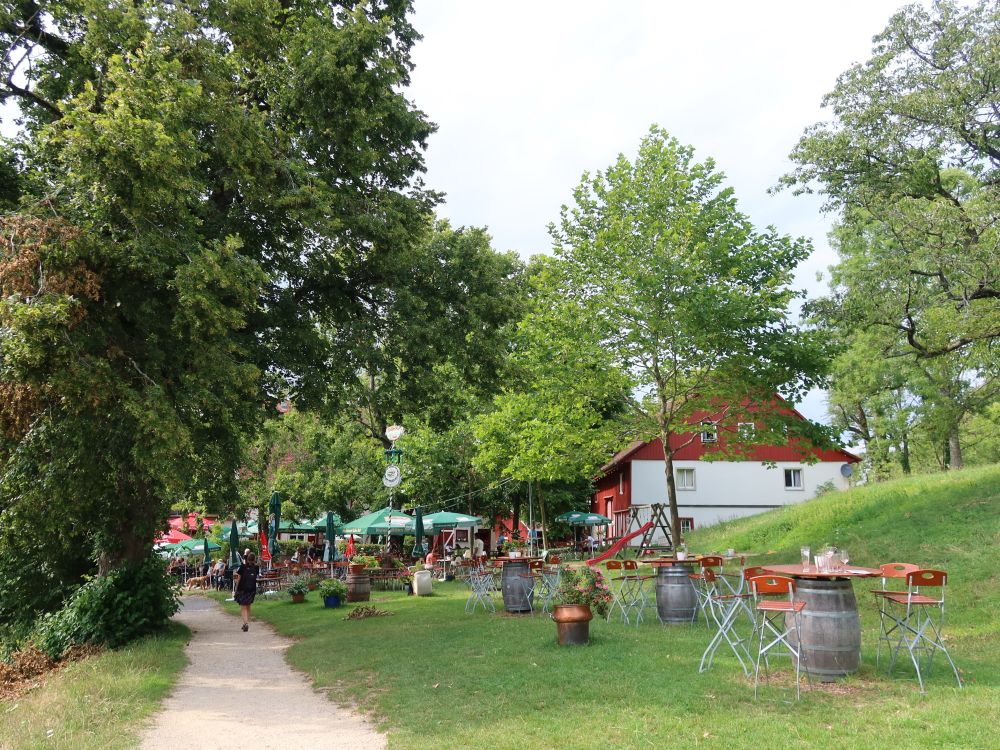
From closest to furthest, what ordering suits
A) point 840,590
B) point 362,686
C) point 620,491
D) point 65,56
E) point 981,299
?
point 840,590 < point 362,686 < point 65,56 < point 981,299 < point 620,491

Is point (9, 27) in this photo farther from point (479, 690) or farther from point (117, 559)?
point (479, 690)

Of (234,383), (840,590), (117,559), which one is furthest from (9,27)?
(840,590)

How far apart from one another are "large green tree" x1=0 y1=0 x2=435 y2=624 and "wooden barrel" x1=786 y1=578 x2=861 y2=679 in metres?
7.28

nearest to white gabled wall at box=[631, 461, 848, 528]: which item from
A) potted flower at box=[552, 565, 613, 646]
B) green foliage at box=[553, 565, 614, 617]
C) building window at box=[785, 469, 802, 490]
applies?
building window at box=[785, 469, 802, 490]

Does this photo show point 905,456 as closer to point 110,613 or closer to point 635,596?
point 635,596

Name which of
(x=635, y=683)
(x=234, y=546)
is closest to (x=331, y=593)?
(x=234, y=546)

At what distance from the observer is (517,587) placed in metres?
14.1

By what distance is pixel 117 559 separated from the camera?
13.2 m

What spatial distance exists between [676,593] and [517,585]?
3638mm

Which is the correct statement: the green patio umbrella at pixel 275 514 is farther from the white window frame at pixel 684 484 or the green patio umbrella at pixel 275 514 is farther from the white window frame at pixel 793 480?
the white window frame at pixel 793 480

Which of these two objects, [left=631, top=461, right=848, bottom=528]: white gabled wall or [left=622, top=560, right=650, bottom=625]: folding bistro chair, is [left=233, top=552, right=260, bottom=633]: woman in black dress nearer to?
[left=622, top=560, right=650, bottom=625]: folding bistro chair

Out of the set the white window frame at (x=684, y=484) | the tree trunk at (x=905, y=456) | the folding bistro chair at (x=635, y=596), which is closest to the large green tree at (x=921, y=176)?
the folding bistro chair at (x=635, y=596)

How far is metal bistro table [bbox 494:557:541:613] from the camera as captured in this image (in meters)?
14.1

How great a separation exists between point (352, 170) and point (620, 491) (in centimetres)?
2869
